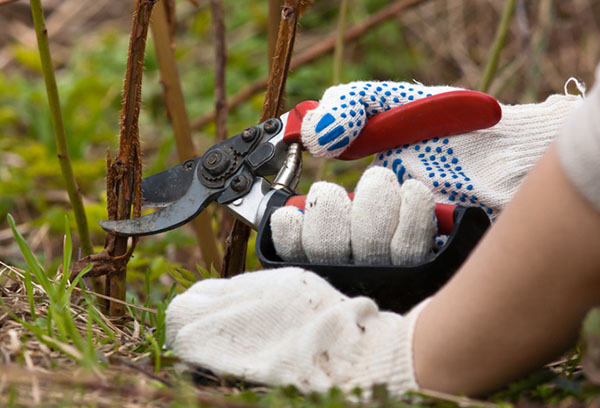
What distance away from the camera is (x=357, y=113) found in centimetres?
120

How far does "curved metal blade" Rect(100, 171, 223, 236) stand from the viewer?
4.00ft

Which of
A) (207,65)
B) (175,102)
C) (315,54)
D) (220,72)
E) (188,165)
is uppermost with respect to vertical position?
(207,65)

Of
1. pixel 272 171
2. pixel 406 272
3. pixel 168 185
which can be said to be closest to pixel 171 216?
pixel 168 185

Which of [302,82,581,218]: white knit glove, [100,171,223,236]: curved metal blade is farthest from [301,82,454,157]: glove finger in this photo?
[100,171,223,236]: curved metal blade

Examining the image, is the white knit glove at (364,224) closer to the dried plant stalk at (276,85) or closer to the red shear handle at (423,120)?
the red shear handle at (423,120)

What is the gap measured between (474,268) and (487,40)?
3.85m

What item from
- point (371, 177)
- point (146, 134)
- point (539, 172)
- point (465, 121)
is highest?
point (146, 134)

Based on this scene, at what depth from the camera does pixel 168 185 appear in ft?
4.28

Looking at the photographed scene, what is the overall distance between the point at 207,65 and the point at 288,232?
11.8ft

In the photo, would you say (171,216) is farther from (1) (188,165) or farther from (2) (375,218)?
(2) (375,218)

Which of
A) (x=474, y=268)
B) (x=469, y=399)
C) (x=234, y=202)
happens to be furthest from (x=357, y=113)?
(x=469, y=399)

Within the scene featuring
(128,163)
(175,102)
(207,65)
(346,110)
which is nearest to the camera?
(346,110)

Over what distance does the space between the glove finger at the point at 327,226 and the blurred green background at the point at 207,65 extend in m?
1.60

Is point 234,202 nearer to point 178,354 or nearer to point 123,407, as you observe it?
point 178,354
